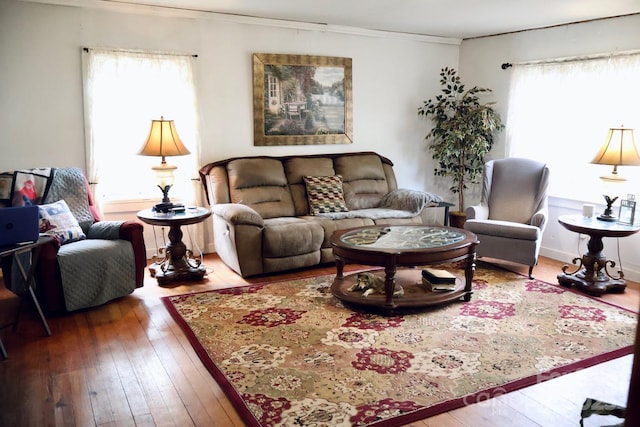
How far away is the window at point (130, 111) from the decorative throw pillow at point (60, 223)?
85 centimetres

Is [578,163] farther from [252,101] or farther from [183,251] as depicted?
[183,251]

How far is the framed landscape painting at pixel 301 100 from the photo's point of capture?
547cm

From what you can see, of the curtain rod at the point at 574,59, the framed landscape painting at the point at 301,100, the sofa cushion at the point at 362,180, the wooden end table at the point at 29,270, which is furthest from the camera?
the sofa cushion at the point at 362,180

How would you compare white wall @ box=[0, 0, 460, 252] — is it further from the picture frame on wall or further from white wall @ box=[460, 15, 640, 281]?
the picture frame on wall

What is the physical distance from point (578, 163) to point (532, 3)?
1.71 metres

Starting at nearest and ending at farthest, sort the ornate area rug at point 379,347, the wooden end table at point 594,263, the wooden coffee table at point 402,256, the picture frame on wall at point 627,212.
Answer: the ornate area rug at point 379,347 < the wooden coffee table at point 402,256 < the wooden end table at point 594,263 < the picture frame on wall at point 627,212

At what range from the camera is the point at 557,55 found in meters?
5.30

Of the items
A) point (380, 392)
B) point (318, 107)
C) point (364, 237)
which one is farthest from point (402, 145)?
point (380, 392)

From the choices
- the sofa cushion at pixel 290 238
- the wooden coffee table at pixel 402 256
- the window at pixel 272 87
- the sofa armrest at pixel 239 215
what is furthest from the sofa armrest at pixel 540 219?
the window at pixel 272 87

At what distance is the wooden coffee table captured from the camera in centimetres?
363

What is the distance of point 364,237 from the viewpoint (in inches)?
160

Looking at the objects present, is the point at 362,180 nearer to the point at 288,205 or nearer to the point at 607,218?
the point at 288,205

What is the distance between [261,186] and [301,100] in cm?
115

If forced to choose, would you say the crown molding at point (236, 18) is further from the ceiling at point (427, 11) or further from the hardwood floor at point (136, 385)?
the hardwood floor at point (136, 385)
